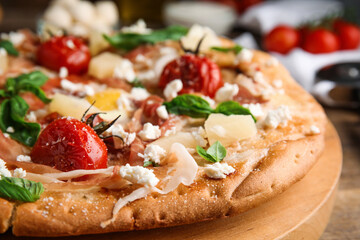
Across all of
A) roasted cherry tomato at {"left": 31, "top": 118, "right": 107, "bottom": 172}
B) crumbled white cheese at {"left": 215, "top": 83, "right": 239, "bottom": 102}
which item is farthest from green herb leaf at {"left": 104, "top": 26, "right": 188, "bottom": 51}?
roasted cherry tomato at {"left": 31, "top": 118, "right": 107, "bottom": 172}

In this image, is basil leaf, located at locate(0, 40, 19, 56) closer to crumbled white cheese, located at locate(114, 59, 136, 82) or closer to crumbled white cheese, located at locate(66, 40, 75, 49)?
crumbled white cheese, located at locate(66, 40, 75, 49)

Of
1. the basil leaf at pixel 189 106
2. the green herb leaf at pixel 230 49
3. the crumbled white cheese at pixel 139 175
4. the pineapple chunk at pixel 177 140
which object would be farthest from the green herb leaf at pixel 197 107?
the green herb leaf at pixel 230 49

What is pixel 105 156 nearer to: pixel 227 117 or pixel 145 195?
pixel 145 195

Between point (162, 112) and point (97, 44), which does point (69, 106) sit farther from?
point (97, 44)

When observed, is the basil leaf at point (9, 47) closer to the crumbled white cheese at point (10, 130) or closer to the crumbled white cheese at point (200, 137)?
the crumbled white cheese at point (10, 130)

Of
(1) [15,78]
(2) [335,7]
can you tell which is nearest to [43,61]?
(1) [15,78]

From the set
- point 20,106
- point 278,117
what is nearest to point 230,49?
point 278,117
